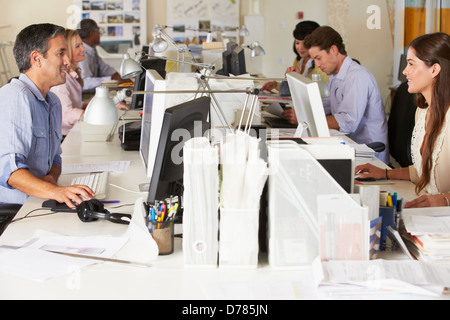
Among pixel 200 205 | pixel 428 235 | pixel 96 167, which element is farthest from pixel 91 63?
pixel 428 235

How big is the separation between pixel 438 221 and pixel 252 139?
23.8 inches

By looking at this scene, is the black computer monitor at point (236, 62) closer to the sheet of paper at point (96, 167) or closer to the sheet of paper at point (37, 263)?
the sheet of paper at point (96, 167)

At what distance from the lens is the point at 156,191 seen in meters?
1.68

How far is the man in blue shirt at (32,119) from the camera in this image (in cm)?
220

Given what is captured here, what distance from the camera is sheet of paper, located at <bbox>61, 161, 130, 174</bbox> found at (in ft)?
8.46

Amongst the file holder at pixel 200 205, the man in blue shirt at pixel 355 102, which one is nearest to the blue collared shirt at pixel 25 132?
the file holder at pixel 200 205

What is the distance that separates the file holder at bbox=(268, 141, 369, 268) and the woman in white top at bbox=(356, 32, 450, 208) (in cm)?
95

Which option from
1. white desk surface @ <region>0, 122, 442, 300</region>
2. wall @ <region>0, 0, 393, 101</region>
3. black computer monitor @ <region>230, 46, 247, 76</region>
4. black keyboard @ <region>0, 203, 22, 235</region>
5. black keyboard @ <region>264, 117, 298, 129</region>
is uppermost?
wall @ <region>0, 0, 393, 101</region>

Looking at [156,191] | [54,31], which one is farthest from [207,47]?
[156,191]

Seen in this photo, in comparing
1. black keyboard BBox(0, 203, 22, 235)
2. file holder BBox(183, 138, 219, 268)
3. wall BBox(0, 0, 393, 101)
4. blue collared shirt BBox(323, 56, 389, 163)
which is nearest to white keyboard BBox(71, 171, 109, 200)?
black keyboard BBox(0, 203, 22, 235)

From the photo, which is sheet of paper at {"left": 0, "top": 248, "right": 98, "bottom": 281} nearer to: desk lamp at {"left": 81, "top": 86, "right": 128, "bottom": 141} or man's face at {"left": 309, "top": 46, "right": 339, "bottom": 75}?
desk lamp at {"left": 81, "top": 86, "right": 128, "bottom": 141}

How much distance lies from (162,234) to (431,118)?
1305mm

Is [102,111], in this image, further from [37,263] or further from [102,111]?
[37,263]

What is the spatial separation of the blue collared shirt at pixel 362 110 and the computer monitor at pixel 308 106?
1130 millimetres
